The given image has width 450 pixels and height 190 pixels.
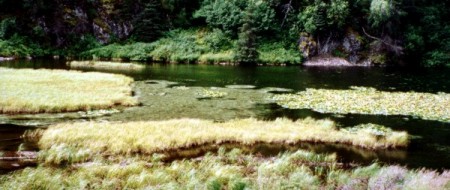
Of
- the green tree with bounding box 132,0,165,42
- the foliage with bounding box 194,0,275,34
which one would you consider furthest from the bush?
the green tree with bounding box 132,0,165,42

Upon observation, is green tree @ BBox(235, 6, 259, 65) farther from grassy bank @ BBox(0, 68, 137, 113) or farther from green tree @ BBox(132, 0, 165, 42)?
grassy bank @ BBox(0, 68, 137, 113)

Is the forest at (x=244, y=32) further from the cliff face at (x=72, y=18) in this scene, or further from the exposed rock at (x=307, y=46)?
the cliff face at (x=72, y=18)

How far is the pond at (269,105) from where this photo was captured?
661 inches

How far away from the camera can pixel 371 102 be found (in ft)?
92.4

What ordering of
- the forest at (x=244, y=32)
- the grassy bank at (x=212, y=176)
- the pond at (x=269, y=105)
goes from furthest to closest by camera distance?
the forest at (x=244, y=32), the pond at (x=269, y=105), the grassy bank at (x=212, y=176)

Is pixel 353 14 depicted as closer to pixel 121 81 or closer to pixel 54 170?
pixel 121 81

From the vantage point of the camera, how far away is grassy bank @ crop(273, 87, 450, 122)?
2517 centimetres

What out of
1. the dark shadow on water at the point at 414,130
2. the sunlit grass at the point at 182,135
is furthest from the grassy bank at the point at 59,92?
the dark shadow on water at the point at 414,130

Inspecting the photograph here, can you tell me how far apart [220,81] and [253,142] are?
21.6 metres

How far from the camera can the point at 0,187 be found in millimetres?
10039

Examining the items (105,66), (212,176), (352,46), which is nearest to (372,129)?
(212,176)

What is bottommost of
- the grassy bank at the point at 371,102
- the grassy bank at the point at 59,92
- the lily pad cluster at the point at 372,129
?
the lily pad cluster at the point at 372,129

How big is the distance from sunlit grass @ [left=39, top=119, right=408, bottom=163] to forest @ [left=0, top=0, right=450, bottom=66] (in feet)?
129

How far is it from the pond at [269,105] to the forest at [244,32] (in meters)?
15.5
